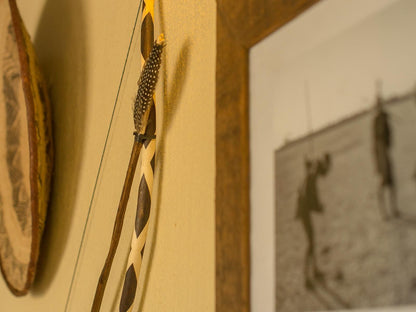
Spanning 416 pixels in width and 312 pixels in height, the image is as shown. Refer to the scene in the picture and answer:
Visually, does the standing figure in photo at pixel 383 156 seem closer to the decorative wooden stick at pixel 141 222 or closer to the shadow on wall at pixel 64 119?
the decorative wooden stick at pixel 141 222

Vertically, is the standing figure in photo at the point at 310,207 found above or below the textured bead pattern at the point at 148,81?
below

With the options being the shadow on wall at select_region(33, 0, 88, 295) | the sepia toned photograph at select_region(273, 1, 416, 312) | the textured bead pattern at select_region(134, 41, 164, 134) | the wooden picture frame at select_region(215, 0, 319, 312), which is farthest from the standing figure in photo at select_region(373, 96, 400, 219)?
the shadow on wall at select_region(33, 0, 88, 295)

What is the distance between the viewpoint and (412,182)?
25 centimetres

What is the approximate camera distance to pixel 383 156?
0.88 ft

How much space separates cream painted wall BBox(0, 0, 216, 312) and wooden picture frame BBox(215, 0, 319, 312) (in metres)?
0.04

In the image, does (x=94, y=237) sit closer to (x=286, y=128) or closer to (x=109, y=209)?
(x=109, y=209)

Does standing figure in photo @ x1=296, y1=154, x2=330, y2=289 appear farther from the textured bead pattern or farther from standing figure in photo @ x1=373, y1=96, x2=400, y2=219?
the textured bead pattern

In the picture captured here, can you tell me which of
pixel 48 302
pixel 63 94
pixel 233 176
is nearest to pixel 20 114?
pixel 63 94

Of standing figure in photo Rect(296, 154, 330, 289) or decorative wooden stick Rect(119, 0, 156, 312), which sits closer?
standing figure in photo Rect(296, 154, 330, 289)

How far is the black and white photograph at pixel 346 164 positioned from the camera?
0.85ft

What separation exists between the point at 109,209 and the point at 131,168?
0.15 meters

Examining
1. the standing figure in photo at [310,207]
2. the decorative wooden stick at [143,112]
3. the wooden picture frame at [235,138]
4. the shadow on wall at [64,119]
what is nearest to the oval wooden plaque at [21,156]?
the shadow on wall at [64,119]

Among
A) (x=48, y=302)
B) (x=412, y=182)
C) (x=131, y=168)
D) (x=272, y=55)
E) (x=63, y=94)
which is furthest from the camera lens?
(x=63, y=94)

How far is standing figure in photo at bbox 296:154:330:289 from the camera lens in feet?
1.01
